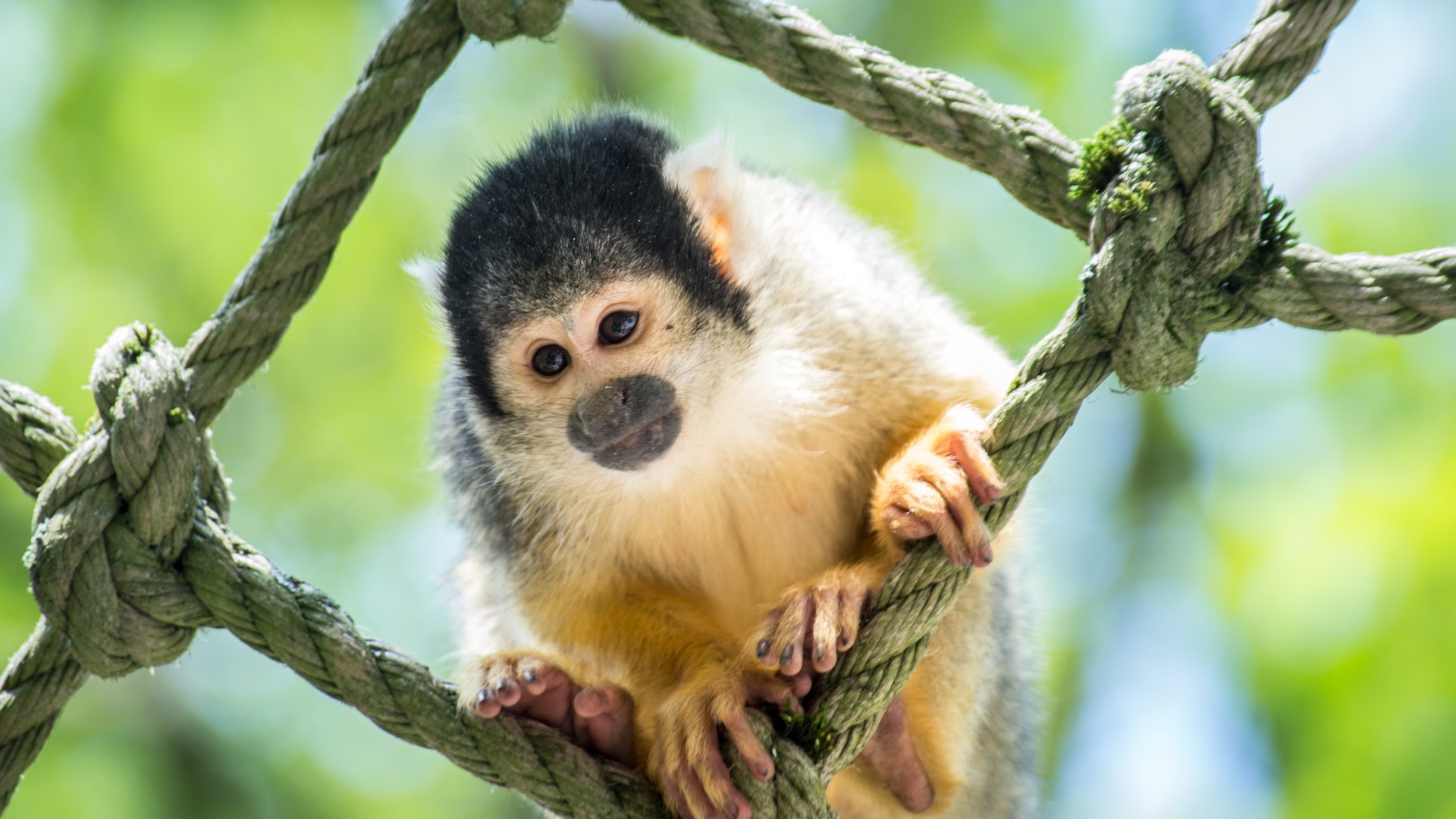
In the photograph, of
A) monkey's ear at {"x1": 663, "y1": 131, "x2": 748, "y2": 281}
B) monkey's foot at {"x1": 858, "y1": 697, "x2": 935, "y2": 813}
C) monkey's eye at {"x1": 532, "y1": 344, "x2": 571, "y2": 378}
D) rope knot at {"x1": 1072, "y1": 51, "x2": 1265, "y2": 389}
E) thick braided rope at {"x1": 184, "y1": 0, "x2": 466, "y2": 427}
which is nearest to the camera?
rope knot at {"x1": 1072, "y1": 51, "x2": 1265, "y2": 389}

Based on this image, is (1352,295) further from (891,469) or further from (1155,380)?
(891,469)

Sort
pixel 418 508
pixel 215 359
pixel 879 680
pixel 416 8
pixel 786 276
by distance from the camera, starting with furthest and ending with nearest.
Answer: pixel 418 508 → pixel 786 276 → pixel 416 8 → pixel 215 359 → pixel 879 680

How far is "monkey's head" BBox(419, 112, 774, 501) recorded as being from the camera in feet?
9.47

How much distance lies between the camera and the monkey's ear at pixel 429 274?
10.8 feet

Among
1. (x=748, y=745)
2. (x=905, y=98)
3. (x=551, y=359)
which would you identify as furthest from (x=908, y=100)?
(x=748, y=745)

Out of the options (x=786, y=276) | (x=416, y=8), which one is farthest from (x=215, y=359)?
(x=786, y=276)

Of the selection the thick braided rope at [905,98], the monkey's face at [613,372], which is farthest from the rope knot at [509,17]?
the monkey's face at [613,372]

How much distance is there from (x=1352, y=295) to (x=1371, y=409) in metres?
4.82

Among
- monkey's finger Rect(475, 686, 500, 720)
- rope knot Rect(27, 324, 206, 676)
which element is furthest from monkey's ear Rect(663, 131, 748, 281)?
rope knot Rect(27, 324, 206, 676)

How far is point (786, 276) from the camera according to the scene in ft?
10.5

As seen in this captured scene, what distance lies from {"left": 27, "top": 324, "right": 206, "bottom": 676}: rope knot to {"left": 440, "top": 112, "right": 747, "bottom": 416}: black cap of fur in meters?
0.84

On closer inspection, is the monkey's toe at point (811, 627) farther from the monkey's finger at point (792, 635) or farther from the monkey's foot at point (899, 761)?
the monkey's foot at point (899, 761)

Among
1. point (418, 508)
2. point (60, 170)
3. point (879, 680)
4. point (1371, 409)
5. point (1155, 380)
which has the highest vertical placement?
point (60, 170)

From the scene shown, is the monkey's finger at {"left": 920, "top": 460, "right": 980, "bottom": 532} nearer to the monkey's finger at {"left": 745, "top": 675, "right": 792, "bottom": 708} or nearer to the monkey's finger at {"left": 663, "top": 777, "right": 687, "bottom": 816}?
the monkey's finger at {"left": 745, "top": 675, "right": 792, "bottom": 708}
